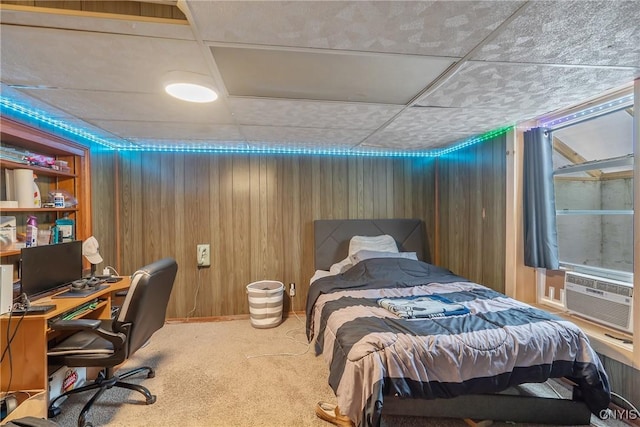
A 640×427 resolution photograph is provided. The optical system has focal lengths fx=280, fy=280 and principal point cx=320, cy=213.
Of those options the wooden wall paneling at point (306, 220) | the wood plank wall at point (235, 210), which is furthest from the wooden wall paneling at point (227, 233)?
the wooden wall paneling at point (306, 220)

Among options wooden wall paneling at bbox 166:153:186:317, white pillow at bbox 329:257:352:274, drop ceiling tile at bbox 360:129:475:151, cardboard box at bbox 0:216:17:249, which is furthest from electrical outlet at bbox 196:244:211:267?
drop ceiling tile at bbox 360:129:475:151

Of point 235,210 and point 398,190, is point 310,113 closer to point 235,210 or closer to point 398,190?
point 235,210

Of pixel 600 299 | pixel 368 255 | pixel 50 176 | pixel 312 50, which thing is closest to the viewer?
pixel 312 50

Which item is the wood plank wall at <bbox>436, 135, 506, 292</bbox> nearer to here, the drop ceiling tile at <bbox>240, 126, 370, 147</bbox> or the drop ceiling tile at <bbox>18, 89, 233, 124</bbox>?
the drop ceiling tile at <bbox>240, 126, 370, 147</bbox>

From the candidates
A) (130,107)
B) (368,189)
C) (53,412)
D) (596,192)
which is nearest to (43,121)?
(130,107)

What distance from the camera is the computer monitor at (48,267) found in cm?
191

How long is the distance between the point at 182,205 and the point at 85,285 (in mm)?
1418

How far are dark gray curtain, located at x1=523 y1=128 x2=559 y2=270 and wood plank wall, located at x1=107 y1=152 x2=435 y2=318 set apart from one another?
5.25 ft

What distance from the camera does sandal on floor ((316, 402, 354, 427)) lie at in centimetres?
171

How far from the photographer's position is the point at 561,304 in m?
2.50

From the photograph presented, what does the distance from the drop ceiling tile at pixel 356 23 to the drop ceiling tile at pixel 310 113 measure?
73 centimetres

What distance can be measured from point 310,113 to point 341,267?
6.02 ft

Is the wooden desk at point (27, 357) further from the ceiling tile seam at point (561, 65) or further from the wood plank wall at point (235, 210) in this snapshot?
the ceiling tile seam at point (561, 65)

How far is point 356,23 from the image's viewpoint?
1192 millimetres
